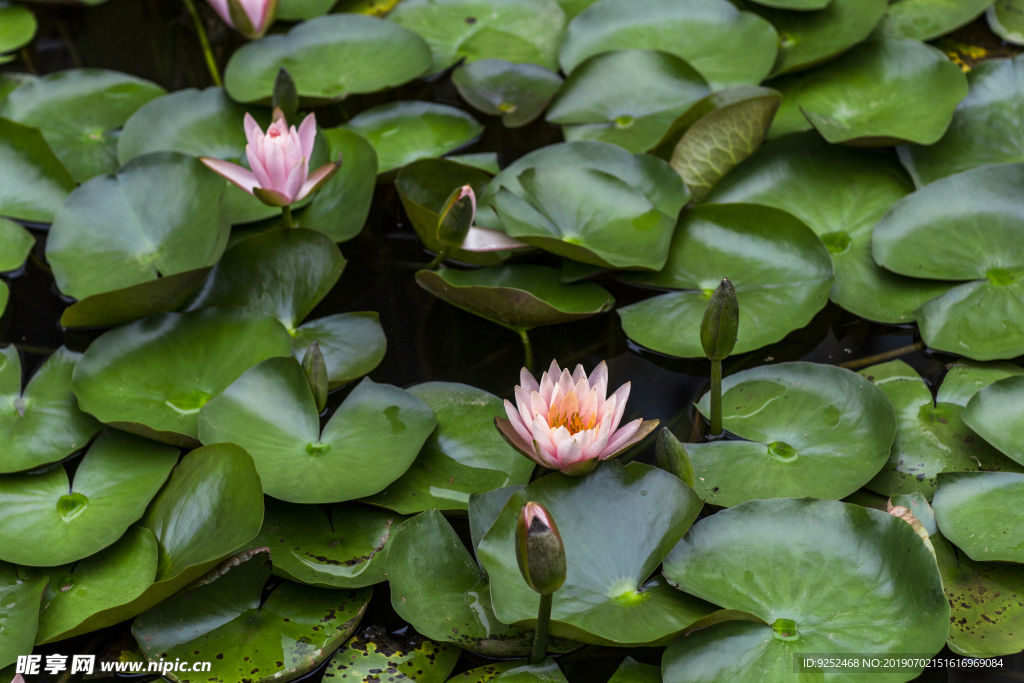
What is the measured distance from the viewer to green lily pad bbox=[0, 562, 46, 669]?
1305mm

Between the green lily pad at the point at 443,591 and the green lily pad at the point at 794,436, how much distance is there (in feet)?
1.49

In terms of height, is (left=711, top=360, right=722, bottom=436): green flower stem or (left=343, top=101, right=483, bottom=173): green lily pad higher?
(left=343, top=101, right=483, bottom=173): green lily pad

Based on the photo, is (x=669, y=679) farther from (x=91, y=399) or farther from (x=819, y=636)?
(x=91, y=399)

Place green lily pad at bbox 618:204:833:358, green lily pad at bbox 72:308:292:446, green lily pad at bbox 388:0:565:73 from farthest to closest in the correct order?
green lily pad at bbox 388:0:565:73 < green lily pad at bbox 618:204:833:358 < green lily pad at bbox 72:308:292:446

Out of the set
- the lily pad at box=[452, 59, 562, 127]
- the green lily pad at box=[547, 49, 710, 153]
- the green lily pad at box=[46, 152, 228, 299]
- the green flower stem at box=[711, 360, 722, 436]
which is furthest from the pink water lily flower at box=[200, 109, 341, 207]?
the green flower stem at box=[711, 360, 722, 436]

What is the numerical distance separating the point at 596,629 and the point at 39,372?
134 centimetres

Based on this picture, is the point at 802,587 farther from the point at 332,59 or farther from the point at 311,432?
the point at 332,59

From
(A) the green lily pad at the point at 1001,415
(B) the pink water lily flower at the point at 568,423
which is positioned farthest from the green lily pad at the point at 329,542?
(A) the green lily pad at the point at 1001,415

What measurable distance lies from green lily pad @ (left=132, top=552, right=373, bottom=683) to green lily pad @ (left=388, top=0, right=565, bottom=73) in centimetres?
170

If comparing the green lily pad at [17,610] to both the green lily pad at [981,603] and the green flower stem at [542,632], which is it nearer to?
the green flower stem at [542,632]

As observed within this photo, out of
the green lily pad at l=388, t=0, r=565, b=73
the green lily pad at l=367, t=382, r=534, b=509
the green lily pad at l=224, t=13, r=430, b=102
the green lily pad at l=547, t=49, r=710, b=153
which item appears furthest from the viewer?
the green lily pad at l=388, t=0, r=565, b=73

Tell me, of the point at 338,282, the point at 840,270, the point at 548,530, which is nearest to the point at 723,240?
the point at 840,270

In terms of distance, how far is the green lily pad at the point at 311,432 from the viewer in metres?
1.49

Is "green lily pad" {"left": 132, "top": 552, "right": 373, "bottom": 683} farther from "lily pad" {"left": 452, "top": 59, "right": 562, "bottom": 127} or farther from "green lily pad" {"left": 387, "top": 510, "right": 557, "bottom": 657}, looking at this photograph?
"lily pad" {"left": 452, "top": 59, "right": 562, "bottom": 127}
